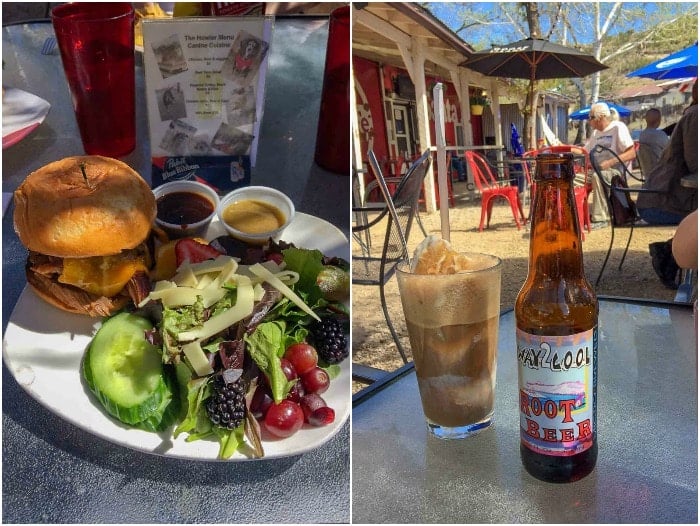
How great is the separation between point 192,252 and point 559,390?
0.64m

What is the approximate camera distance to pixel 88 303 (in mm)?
797

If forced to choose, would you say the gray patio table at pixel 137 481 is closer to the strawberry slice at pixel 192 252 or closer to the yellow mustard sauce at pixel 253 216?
the strawberry slice at pixel 192 252

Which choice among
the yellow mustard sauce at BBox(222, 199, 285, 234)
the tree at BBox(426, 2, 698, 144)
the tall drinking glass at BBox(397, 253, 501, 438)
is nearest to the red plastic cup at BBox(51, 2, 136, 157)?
the yellow mustard sauce at BBox(222, 199, 285, 234)

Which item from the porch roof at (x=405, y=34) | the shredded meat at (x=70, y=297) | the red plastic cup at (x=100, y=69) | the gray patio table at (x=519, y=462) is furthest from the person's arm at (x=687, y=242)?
the porch roof at (x=405, y=34)

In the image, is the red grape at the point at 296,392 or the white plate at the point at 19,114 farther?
the white plate at the point at 19,114

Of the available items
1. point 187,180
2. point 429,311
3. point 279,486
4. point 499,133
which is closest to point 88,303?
point 187,180

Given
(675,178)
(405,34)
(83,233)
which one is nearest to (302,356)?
(83,233)

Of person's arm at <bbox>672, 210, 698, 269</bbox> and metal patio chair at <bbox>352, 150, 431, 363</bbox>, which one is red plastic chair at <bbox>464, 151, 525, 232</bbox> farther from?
person's arm at <bbox>672, 210, 698, 269</bbox>

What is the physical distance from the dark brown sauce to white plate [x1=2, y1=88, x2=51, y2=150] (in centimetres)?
28

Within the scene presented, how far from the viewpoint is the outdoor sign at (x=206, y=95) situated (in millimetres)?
843

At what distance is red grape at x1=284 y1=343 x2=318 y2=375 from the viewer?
0.74m

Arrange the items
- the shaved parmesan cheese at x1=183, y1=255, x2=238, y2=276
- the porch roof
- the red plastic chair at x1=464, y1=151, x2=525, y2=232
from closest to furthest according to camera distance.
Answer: the shaved parmesan cheese at x1=183, y1=255, x2=238, y2=276
the porch roof
the red plastic chair at x1=464, y1=151, x2=525, y2=232

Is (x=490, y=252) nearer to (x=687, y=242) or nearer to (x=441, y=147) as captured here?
(x=687, y=242)

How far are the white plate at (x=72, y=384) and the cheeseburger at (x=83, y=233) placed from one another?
3 centimetres
